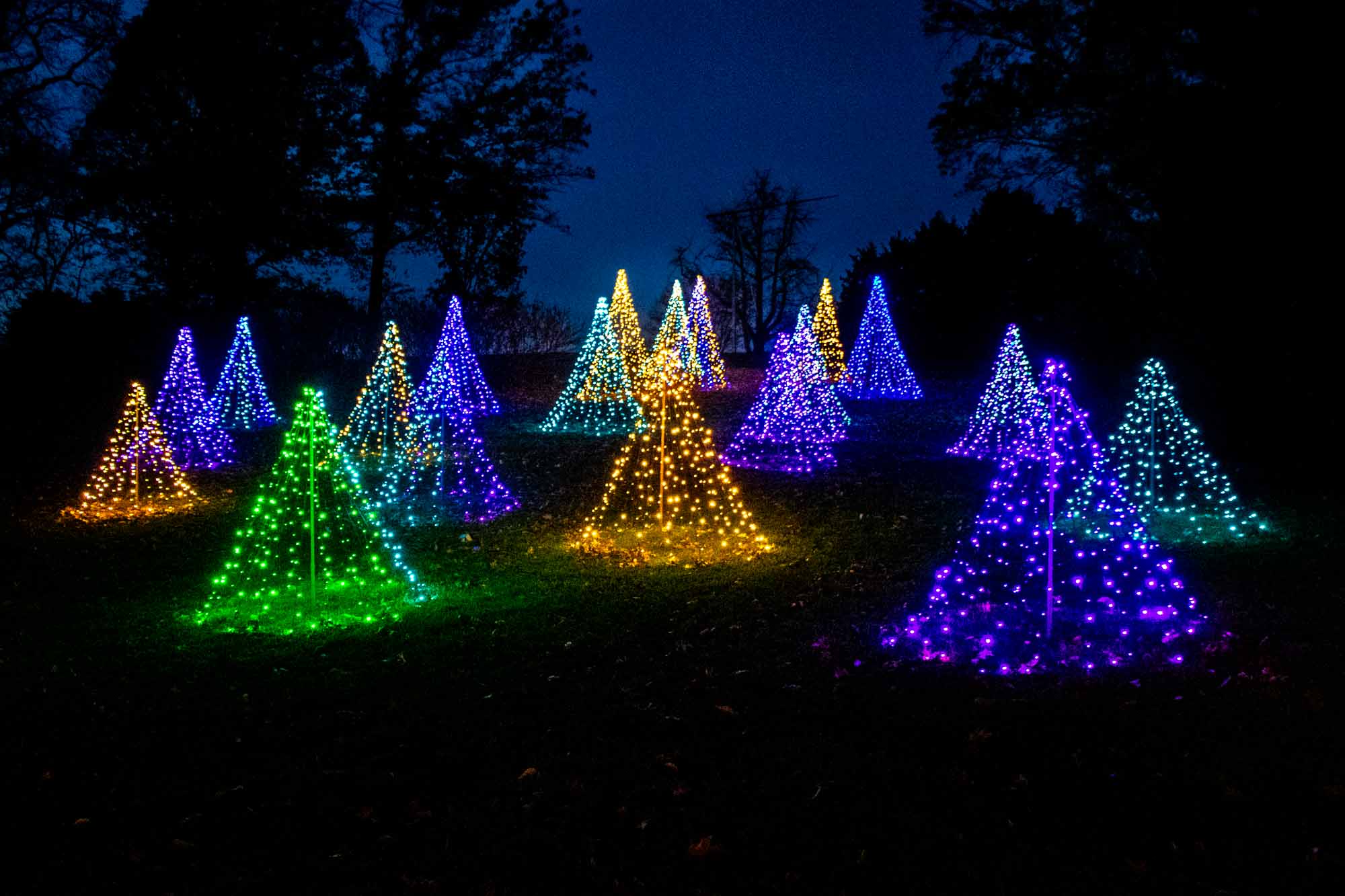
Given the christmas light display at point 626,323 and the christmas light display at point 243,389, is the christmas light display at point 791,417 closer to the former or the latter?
the christmas light display at point 626,323

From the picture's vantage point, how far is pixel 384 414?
13781 mm

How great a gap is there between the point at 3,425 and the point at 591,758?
52.1 feet

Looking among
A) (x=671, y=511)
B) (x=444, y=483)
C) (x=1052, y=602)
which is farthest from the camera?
(x=444, y=483)

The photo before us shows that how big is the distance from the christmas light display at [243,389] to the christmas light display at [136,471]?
5302 mm

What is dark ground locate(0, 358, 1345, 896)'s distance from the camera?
367cm

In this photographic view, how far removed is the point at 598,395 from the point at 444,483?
17.6 feet

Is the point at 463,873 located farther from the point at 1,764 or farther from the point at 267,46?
the point at 267,46

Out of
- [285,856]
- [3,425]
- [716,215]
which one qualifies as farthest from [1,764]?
[716,215]

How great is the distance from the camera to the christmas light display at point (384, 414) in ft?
41.7

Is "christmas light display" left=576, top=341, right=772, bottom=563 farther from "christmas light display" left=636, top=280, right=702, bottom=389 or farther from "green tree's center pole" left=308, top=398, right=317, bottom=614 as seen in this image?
"christmas light display" left=636, top=280, right=702, bottom=389

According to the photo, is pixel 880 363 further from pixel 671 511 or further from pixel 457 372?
pixel 671 511

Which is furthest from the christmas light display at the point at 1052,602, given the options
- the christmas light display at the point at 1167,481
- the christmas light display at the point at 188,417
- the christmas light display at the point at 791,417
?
the christmas light display at the point at 188,417

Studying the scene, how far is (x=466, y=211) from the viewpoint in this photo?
2433 centimetres

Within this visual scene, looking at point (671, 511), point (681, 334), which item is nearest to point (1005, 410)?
point (671, 511)
